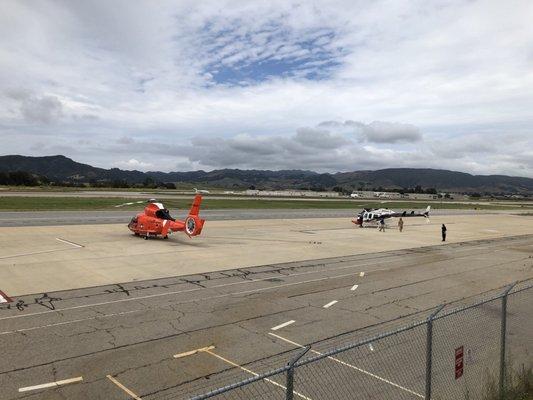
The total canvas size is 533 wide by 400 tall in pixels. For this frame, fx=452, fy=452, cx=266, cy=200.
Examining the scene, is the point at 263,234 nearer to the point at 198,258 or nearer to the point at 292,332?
the point at 198,258

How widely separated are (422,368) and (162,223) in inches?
1044

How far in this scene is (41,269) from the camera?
23.0m

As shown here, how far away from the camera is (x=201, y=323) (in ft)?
49.0

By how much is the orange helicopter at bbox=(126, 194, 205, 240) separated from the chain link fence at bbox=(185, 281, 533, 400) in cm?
2079

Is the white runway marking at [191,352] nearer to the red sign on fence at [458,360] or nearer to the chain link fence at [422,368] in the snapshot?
the chain link fence at [422,368]

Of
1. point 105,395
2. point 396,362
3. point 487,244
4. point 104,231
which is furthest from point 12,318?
point 487,244

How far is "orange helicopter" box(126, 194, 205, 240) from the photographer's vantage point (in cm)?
3375

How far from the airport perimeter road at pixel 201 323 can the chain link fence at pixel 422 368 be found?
153 mm

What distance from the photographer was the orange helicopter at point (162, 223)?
33750mm

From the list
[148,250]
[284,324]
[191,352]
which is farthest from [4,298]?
[148,250]

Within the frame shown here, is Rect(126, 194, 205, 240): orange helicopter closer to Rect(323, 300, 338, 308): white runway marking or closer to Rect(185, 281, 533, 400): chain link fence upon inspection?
Rect(323, 300, 338, 308): white runway marking

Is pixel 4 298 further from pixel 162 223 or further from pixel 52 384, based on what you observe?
pixel 162 223

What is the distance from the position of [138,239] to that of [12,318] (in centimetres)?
2106

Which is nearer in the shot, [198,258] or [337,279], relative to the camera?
[337,279]
